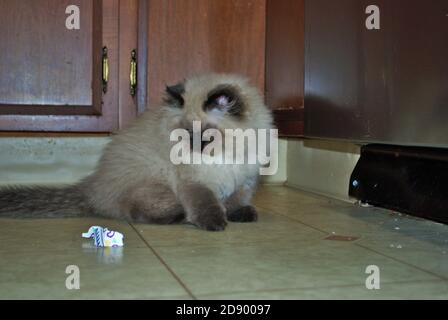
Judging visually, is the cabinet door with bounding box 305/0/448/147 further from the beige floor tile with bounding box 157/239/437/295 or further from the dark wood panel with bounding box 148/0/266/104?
the dark wood panel with bounding box 148/0/266/104

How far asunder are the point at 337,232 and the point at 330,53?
2.27 ft

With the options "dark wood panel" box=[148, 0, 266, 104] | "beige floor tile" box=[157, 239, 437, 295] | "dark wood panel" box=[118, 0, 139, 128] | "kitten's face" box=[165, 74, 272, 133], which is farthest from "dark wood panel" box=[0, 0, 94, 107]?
"beige floor tile" box=[157, 239, 437, 295]

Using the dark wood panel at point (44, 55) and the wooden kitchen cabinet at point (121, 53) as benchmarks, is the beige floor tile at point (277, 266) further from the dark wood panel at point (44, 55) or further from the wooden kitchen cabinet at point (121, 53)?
the dark wood panel at point (44, 55)

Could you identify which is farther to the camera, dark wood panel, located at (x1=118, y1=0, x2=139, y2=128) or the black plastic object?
dark wood panel, located at (x1=118, y1=0, x2=139, y2=128)

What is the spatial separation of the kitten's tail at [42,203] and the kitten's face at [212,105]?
0.45m

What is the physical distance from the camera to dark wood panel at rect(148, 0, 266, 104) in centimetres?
250

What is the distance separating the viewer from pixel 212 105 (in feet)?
6.04

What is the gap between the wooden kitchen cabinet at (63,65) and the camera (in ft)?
7.86

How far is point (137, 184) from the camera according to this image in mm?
1811

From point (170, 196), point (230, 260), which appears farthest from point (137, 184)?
point (230, 260)

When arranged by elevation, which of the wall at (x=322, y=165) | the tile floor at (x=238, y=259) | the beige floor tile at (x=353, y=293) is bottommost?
the tile floor at (x=238, y=259)

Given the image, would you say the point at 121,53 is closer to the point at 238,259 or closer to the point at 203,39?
the point at 203,39

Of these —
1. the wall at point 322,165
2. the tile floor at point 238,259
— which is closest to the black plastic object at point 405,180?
the tile floor at point 238,259

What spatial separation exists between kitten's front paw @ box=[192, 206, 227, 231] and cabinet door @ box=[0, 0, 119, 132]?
3.30ft
